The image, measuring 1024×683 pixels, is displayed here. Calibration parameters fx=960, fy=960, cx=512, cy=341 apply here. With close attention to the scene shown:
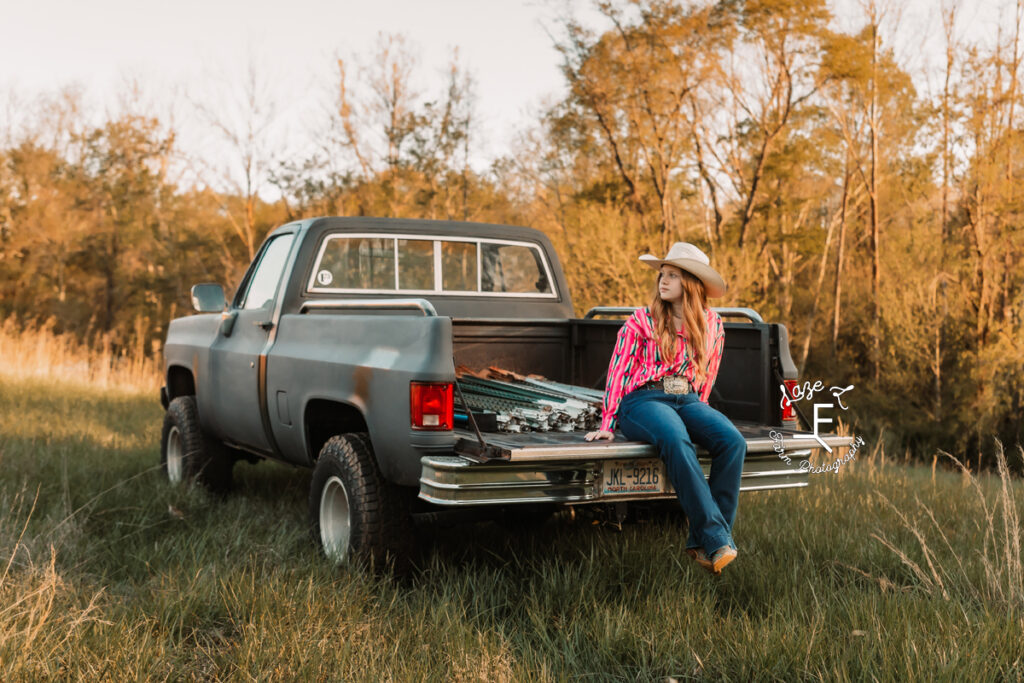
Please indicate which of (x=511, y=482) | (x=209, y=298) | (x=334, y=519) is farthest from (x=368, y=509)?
(x=209, y=298)

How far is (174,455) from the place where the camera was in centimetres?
708

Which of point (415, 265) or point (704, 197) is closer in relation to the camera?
point (415, 265)

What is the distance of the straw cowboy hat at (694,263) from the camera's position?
170 inches

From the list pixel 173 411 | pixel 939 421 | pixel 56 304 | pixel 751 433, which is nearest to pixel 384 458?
pixel 751 433

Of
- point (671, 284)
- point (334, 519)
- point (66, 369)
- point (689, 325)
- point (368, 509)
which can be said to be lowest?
point (66, 369)

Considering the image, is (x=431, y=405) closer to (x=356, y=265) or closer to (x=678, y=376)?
(x=678, y=376)

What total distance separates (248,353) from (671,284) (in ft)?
8.85

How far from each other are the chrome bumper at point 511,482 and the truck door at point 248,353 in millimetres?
2036

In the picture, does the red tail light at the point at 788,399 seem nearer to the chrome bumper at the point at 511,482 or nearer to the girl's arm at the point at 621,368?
the girl's arm at the point at 621,368

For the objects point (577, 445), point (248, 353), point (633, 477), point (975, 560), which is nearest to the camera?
point (577, 445)

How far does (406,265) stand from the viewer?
6.05 meters

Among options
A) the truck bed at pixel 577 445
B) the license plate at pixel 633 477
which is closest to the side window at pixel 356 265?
the truck bed at pixel 577 445

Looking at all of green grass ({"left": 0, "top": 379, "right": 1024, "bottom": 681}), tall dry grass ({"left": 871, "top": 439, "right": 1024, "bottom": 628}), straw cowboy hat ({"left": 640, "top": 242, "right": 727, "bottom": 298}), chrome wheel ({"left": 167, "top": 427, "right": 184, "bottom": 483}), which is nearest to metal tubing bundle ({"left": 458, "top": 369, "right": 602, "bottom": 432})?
green grass ({"left": 0, "top": 379, "right": 1024, "bottom": 681})

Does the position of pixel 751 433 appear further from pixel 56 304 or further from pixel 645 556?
pixel 56 304
